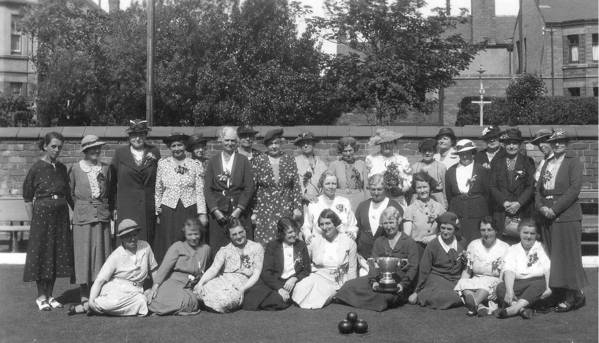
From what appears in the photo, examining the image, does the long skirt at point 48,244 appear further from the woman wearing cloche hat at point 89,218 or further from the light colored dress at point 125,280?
the light colored dress at point 125,280

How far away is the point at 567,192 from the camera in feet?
24.3

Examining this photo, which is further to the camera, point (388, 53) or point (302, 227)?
point (388, 53)

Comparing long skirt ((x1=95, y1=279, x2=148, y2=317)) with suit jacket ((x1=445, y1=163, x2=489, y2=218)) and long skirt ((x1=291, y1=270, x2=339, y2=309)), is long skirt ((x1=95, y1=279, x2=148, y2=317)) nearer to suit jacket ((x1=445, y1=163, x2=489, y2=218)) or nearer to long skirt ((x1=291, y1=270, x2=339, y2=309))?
long skirt ((x1=291, y1=270, x2=339, y2=309))

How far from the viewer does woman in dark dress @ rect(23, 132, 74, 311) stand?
7.39 m

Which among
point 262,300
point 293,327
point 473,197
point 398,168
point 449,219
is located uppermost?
point 398,168

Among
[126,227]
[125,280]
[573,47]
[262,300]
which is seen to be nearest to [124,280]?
[125,280]

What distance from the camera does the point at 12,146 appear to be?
36.5 feet

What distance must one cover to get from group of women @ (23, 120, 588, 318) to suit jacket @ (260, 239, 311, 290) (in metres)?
0.01

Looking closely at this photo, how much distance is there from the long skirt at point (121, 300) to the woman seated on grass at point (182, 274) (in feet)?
0.39

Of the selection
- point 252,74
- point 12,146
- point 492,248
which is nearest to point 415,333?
point 492,248

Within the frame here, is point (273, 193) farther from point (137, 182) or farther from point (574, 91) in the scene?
point (574, 91)

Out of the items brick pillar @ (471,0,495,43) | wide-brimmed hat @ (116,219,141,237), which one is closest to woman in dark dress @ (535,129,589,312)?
wide-brimmed hat @ (116,219,141,237)

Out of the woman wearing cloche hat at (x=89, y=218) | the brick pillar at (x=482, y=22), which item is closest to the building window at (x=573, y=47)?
the brick pillar at (x=482, y=22)

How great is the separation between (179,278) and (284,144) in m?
3.52
